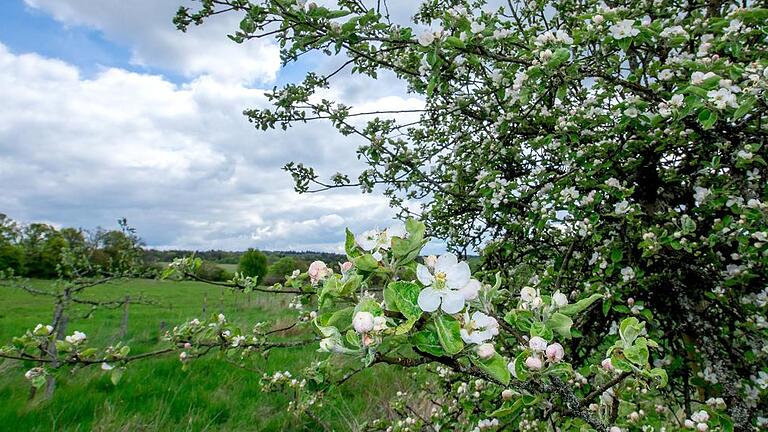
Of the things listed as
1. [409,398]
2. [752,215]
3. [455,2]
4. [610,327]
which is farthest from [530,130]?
[409,398]

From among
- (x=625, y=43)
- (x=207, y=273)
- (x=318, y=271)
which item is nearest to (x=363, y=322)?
(x=318, y=271)

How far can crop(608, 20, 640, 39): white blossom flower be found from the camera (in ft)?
6.46

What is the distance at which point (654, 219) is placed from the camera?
2.77 metres

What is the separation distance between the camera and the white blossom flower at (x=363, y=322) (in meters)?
0.80

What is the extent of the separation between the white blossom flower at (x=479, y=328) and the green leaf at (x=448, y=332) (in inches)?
2.3

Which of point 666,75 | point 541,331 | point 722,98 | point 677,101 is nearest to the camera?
point 541,331

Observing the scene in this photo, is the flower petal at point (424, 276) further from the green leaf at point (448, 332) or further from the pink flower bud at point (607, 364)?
the pink flower bud at point (607, 364)

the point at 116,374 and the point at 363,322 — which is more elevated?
the point at 363,322

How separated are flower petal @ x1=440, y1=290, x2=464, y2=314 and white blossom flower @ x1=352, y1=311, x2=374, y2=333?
141mm

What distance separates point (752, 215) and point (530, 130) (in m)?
1.25

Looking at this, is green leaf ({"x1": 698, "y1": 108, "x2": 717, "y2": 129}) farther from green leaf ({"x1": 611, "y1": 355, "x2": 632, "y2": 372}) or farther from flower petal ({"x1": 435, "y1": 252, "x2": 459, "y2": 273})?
flower petal ({"x1": 435, "y1": 252, "x2": 459, "y2": 273})

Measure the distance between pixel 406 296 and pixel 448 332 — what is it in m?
0.10

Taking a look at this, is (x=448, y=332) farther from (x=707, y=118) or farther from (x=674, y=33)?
(x=674, y=33)

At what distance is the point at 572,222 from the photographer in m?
3.06
